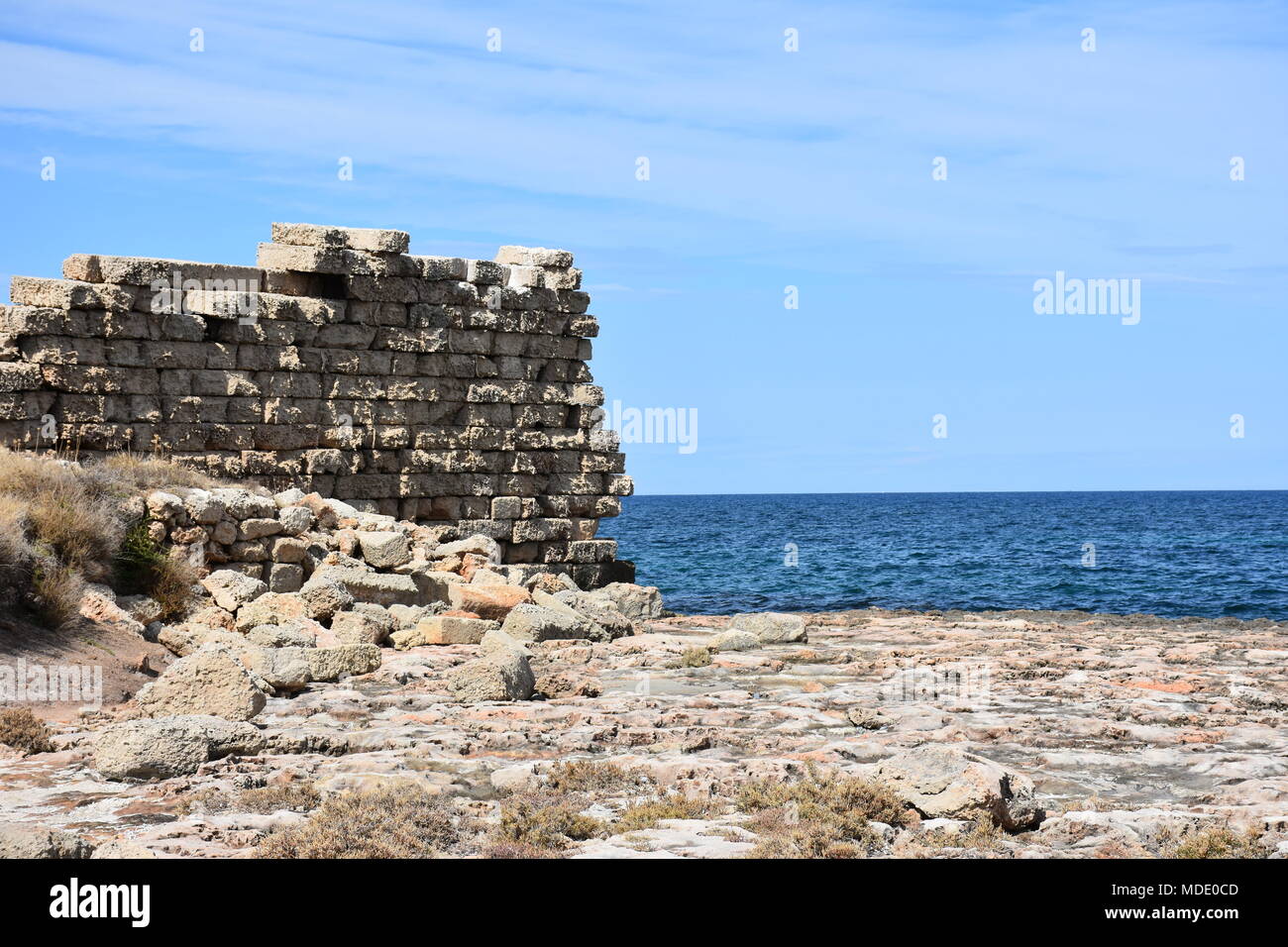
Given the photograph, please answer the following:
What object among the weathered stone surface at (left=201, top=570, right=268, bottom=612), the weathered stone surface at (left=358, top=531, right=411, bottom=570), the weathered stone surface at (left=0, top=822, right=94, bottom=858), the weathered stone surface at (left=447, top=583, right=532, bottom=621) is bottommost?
the weathered stone surface at (left=0, top=822, right=94, bottom=858)

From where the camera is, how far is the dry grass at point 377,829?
19.7ft

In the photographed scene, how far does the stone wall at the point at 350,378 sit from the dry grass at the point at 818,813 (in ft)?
37.8

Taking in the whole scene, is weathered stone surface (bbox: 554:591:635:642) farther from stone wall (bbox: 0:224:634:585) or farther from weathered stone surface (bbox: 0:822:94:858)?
weathered stone surface (bbox: 0:822:94:858)

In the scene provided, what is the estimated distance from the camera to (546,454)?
20.0 meters

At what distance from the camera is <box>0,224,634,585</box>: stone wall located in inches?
629

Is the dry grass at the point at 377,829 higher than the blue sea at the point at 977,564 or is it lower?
higher

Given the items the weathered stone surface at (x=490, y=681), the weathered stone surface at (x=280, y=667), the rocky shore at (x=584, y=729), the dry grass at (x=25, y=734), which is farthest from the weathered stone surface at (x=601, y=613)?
the dry grass at (x=25, y=734)

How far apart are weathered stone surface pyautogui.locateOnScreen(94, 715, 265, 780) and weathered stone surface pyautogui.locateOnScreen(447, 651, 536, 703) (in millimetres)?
2180

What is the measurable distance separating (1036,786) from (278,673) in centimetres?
559

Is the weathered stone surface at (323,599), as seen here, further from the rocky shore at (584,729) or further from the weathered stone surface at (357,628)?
the weathered stone surface at (357,628)

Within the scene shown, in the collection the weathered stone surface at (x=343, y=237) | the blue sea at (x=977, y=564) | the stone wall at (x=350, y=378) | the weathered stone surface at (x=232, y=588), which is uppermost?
the weathered stone surface at (x=343, y=237)

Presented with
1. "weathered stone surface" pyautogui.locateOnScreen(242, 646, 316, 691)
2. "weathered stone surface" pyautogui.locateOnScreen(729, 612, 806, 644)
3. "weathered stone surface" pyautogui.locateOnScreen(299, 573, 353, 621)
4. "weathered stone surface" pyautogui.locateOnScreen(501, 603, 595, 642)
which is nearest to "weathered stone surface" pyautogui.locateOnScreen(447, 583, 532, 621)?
"weathered stone surface" pyautogui.locateOnScreen(501, 603, 595, 642)

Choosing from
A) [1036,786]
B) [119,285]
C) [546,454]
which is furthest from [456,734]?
[546,454]
